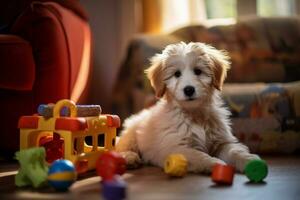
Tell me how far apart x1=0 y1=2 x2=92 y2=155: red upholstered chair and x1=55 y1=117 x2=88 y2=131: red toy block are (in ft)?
1.82

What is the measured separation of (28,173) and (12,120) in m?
0.77

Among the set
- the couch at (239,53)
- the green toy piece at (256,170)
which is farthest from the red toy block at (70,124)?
the couch at (239,53)

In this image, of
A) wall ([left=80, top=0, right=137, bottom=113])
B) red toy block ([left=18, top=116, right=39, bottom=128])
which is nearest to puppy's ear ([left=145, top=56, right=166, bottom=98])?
red toy block ([left=18, top=116, right=39, bottom=128])

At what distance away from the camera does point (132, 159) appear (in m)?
1.98

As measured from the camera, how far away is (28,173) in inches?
60.9

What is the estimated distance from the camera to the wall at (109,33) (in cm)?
365

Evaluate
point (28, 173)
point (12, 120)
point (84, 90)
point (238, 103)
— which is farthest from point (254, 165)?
point (84, 90)

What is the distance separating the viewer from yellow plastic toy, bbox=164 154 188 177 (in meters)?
A: 1.68

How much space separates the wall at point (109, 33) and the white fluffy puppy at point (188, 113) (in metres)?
1.60

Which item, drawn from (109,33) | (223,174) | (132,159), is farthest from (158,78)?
(109,33)

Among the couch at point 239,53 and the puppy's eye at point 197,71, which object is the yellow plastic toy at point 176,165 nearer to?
the puppy's eye at point 197,71

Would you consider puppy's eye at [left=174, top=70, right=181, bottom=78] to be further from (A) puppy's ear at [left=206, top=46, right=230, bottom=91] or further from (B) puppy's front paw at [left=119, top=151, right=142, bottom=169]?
(B) puppy's front paw at [left=119, top=151, right=142, bottom=169]

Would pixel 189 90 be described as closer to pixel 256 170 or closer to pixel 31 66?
pixel 256 170

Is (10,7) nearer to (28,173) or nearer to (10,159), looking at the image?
(10,159)
